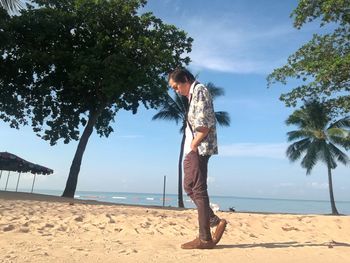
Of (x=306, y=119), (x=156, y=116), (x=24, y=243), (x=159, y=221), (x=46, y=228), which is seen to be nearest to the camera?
(x=24, y=243)

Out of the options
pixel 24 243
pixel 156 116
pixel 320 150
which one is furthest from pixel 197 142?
pixel 320 150

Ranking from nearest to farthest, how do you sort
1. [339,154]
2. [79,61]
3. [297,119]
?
1. [79,61]
2. [339,154]
3. [297,119]

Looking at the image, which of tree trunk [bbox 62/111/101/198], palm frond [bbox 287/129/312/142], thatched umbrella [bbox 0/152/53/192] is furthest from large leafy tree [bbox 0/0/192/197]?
palm frond [bbox 287/129/312/142]

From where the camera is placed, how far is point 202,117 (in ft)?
14.7

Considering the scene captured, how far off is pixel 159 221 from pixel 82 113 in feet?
62.0

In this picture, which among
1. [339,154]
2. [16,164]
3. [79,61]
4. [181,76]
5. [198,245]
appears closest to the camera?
[198,245]

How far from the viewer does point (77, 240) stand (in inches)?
176

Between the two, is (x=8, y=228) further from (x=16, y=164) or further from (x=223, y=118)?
(x=223, y=118)

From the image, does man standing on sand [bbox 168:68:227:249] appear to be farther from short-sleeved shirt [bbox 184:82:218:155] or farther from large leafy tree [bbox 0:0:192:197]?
large leafy tree [bbox 0:0:192:197]

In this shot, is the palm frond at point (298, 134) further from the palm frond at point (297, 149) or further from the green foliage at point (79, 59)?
the green foliage at point (79, 59)

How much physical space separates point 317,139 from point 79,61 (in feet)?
70.5

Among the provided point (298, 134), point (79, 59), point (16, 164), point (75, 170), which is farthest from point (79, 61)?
point (298, 134)

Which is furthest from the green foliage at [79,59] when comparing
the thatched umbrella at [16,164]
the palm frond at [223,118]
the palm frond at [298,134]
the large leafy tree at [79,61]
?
the palm frond at [298,134]

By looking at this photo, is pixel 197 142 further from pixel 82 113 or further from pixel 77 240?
pixel 82 113
